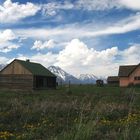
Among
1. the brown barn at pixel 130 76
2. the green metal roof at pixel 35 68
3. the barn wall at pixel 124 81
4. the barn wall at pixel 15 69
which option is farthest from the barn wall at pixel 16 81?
the barn wall at pixel 124 81

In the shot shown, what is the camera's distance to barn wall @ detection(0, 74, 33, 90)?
58062 mm

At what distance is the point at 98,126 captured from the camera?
476 inches

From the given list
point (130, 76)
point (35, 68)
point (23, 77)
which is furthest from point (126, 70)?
point (23, 77)

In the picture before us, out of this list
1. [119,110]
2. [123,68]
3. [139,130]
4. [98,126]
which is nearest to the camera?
[139,130]

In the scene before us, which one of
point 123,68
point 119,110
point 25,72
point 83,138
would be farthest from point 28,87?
point 83,138

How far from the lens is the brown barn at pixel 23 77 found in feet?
191

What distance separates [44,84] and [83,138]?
52.7m

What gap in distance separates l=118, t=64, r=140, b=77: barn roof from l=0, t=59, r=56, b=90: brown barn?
21.5m

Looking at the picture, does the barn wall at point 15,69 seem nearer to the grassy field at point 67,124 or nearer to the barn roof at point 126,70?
the barn roof at point 126,70

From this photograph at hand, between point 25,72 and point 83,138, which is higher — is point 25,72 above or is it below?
above

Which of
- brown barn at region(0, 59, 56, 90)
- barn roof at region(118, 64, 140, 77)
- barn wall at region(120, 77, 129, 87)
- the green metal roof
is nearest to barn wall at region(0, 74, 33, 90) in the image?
brown barn at region(0, 59, 56, 90)

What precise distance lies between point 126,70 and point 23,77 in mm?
28653

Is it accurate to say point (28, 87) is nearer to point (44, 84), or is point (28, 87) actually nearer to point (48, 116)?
point (44, 84)

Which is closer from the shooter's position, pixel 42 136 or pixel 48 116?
pixel 42 136
